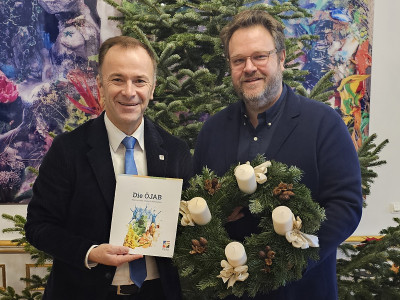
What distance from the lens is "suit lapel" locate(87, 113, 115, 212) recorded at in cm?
195

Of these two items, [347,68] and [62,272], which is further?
[347,68]

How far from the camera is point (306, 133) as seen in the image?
2025 mm

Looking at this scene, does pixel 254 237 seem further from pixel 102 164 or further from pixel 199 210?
pixel 102 164

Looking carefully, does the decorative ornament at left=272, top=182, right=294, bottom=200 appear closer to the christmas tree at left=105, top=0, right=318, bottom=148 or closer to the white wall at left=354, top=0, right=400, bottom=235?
the christmas tree at left=105, top=0, right=318, bottom=148

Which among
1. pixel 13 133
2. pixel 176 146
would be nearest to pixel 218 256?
pixel 176 146

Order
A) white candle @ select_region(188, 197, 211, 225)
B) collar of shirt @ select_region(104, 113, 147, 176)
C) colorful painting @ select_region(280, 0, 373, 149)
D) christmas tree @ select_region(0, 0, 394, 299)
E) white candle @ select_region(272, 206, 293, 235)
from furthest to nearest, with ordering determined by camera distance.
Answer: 1. colorful painting @ select_region(280, 0, 373, 149)
2. christmas tree @ select_region(0, 0, 394, 299)
3. collar of shirt @ select_region(104, 113, 147, 176)
4. white candle @ select_region(188, 197, 211, 225)
5. white candle @ select_region(272, 206, 293, 235)

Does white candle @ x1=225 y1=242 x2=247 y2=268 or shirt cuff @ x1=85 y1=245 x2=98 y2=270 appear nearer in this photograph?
white candle @ x1=225 y1=242 x2=247 y2=268

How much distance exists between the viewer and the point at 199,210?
1808 millimetres

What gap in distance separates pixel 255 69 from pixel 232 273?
82 cm

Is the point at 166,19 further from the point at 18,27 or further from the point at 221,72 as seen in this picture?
the point at 18,27

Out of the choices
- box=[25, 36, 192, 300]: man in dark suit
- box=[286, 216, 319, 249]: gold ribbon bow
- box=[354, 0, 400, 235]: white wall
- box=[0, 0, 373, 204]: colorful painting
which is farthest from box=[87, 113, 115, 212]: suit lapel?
box=[354, 0, 400, 235]: white wall

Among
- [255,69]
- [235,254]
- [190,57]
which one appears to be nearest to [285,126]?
[255,69]

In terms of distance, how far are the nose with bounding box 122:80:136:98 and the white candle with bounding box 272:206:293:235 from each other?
69 cm

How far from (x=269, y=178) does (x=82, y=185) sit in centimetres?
71
